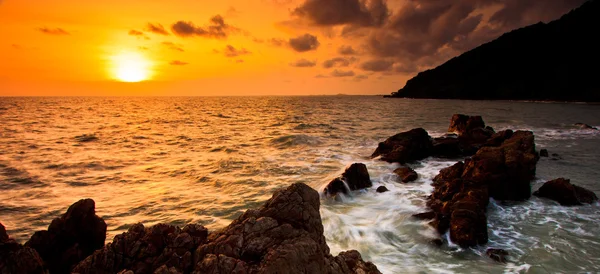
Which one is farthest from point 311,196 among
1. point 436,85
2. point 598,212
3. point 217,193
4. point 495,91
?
point 436,85

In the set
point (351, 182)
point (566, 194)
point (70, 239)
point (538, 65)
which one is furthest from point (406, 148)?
A: point (538, 65)

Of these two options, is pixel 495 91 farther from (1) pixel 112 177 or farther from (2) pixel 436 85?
(1) pixel 112 177

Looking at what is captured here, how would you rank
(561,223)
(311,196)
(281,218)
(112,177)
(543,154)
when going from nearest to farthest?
1. (281,218)
2. (311,196)
3. (561,223)
4. (112,177)
5. (543,154)

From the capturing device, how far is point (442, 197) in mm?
11820

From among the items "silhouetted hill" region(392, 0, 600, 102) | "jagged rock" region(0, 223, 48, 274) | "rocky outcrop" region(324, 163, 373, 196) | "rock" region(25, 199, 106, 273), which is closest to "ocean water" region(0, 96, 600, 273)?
"rocky outcrop" region(324, 163, 373, 196)

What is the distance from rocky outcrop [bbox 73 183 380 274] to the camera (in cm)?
470

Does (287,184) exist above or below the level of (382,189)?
below

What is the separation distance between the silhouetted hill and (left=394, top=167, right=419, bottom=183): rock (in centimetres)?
11629

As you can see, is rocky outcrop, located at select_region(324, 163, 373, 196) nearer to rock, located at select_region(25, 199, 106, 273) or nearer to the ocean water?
the ocean water

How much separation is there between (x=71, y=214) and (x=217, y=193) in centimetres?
728

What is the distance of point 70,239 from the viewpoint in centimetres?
684

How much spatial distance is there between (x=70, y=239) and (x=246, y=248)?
470cm

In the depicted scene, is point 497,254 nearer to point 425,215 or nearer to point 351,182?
point 425,215

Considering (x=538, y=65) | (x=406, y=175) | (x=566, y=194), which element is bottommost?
(x=406, y=175)
